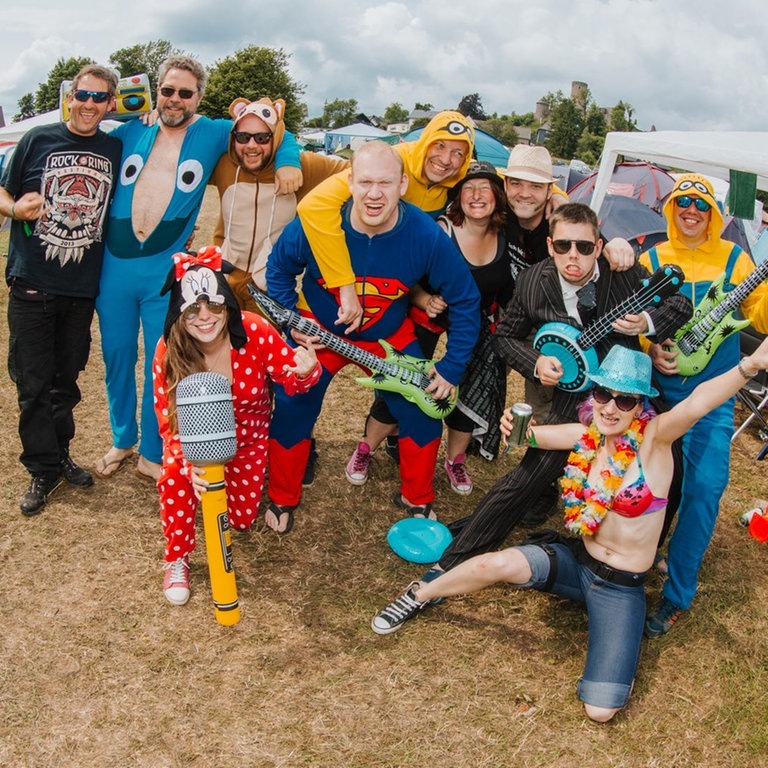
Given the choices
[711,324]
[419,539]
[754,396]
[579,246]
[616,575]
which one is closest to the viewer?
[616,575]

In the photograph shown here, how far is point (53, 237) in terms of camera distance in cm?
337

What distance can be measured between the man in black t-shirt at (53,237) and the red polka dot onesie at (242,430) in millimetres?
812

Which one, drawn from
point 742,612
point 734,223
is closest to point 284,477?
point 742,612

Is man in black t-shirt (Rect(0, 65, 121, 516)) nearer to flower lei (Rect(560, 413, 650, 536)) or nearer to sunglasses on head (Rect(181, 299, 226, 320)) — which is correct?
sunglasses on head (Rect(181, 299, 226, 320))

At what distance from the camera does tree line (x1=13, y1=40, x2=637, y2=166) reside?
39.1m

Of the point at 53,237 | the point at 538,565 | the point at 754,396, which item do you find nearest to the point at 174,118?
the point at 53,237

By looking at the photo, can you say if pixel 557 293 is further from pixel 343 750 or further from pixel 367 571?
pixel 343 750

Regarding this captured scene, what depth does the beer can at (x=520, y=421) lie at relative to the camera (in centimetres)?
271

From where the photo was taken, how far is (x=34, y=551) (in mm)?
3367

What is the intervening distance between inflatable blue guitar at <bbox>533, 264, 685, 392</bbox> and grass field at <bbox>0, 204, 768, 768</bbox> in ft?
3.71

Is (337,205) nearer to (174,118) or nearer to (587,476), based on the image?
(174,118)

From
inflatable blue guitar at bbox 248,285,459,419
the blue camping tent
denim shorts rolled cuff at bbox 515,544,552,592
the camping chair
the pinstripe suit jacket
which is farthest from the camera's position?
the blue camping tent

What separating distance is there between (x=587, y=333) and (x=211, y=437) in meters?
1.66

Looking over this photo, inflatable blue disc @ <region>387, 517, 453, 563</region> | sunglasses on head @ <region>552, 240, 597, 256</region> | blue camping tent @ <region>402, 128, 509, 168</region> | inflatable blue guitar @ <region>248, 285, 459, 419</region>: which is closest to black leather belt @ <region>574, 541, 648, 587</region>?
inflatable blue disc @ <region>387, 517, 453, 563</region>
